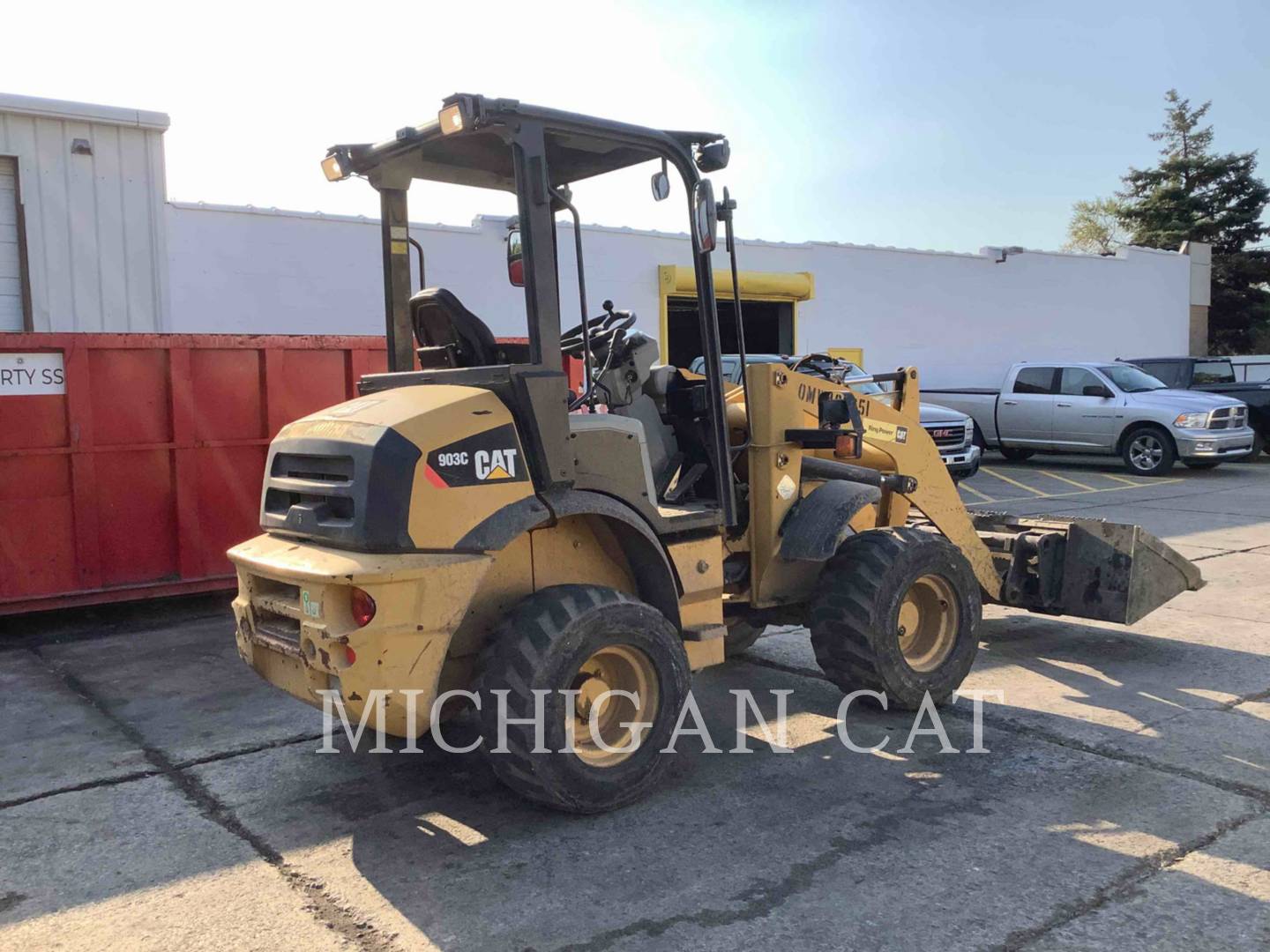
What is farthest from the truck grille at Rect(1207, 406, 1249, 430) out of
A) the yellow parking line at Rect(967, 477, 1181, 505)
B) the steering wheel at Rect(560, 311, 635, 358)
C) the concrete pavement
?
the steering wheel at Rect(560, 311, 635, 358)

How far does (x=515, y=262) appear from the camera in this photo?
4.57 meters

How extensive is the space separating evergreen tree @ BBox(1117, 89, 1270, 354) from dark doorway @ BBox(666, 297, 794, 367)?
24203 mm

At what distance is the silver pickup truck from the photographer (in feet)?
56.2

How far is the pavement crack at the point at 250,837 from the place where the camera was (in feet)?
11.4

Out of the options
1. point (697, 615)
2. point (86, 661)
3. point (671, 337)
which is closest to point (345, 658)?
point (697, 615)

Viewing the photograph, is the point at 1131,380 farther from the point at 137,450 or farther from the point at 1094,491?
the point at 137,450

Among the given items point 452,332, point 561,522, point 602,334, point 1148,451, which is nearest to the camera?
point 561,522

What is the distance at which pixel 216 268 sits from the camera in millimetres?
13656

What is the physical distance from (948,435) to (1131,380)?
455cm

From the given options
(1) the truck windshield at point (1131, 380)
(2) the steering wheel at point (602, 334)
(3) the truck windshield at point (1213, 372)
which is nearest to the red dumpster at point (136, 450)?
(2) the steering wheel at point (602, 334)

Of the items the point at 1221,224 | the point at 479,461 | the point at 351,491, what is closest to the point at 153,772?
the point at 351,491

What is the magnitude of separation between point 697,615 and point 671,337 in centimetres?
1801

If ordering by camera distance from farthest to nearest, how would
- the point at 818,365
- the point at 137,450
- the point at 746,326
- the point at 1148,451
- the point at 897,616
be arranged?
the point at 746,326 < the point at 1148,451 < the point at 137,450 < the point at 818,365 < the point at 897,616

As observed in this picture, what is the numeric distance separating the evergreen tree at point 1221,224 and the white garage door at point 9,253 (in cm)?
3940
